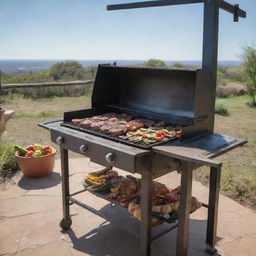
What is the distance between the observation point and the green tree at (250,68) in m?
11.5

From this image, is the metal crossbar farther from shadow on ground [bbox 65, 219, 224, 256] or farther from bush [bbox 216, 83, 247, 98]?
bush [bbox 216, 83, 247, 98]

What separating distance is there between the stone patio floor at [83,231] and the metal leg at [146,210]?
327mm

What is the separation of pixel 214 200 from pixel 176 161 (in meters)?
0.48

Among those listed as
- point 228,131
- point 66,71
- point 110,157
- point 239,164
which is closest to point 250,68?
point 228,131

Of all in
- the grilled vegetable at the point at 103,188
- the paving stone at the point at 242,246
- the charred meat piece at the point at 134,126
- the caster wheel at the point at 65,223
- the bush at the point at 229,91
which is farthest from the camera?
the bush at the point at 229,91

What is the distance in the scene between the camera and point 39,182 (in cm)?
414

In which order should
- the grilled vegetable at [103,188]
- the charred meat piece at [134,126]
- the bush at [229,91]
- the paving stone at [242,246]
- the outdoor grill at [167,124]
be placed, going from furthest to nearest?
the bush at [229,91] → the grilled vegetable at [103,188] → the paving stone at [242,246] → the charred meat piece at [134,126] → the outdoor grill at [167,124]

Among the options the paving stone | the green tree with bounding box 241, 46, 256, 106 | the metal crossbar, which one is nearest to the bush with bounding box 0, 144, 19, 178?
the metal crossbar

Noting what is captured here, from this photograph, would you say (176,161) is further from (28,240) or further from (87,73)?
(87,73)

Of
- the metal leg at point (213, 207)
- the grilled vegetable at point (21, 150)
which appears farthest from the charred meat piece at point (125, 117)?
the grilled vegetable at point (21, 150)

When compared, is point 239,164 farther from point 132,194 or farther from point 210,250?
point 132,194

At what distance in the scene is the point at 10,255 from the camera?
266 cm

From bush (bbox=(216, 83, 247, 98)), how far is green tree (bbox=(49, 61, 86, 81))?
9165 millimetres

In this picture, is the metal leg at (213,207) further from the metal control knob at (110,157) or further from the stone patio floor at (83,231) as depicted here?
the metal control knob at (110,157)
